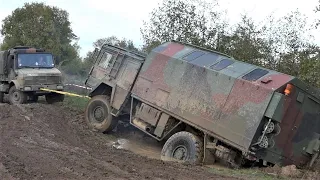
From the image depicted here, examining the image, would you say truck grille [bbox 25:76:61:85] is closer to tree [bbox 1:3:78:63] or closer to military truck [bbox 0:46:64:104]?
military truck [bbox 0:46:64:104]

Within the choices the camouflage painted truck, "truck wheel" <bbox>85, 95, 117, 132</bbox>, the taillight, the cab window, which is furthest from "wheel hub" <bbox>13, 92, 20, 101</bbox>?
the taillight

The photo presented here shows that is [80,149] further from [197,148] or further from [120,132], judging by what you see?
[120,132]

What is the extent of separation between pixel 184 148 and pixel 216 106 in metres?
1.32

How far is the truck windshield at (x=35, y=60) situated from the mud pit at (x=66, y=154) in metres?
3.84

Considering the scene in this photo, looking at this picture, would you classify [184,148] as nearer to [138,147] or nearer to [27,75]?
[138,147]

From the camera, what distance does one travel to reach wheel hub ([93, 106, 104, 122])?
14637 mm

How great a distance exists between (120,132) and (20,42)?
76.2 ft

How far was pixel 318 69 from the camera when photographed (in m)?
15.4

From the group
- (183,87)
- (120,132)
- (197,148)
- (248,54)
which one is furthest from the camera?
(248,54)

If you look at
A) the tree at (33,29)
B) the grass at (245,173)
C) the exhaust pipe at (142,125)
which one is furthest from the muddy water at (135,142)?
the tree at (33,29)

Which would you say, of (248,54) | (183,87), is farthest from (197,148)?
(248,54)

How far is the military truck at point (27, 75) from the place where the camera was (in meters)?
18.3

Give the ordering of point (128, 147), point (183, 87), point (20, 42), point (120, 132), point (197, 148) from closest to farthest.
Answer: point (197, 148)
point (183, 87)
point (128, 147)
point (120, 132)
point (20, 42)

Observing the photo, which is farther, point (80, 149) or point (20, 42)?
point (20, 42)
